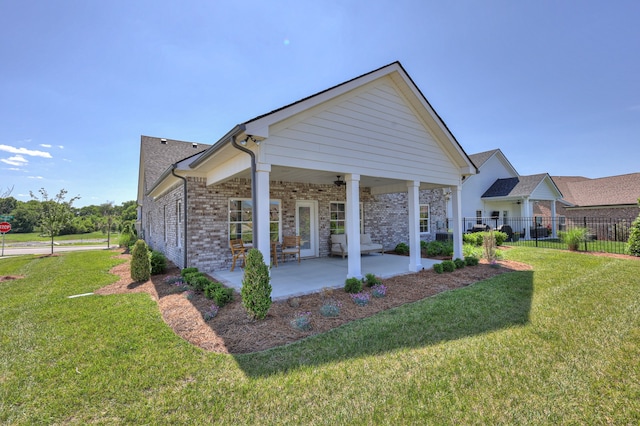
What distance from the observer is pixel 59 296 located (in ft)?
20.5

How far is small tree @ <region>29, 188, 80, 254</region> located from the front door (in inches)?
642

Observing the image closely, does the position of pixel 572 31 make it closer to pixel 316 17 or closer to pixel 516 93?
pixel 516 93

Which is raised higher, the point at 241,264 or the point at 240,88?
the point at 240,88

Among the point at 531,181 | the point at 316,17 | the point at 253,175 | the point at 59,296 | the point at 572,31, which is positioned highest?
the point at 572,31

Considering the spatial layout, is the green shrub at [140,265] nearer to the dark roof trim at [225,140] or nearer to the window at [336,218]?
the dark roof trim at [225,140]

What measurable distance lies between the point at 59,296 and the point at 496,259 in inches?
506

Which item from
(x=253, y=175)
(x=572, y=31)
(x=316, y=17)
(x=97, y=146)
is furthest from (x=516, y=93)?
(x=97, y=146)

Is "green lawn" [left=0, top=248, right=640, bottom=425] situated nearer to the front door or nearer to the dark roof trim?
the dark roof trim

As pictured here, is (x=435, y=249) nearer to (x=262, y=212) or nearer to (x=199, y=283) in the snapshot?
(x=262, y=212)

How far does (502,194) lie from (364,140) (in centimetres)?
1681

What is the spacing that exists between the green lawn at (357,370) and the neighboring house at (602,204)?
16796mm

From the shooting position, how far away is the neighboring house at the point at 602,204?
683 inches

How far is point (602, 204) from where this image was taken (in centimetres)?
1909

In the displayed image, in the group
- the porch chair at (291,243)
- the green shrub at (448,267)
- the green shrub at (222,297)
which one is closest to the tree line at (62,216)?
the porch chair at (291,243)
